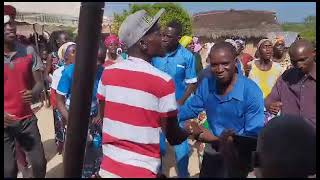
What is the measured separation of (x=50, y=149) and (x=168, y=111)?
4195 millimetres

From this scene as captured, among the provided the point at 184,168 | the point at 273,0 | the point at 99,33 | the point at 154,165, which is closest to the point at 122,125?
the point at 154,165

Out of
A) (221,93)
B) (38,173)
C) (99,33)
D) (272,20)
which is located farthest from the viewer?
(272,20)

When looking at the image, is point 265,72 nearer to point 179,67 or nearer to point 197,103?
point 179,67

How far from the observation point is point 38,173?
3840 mm

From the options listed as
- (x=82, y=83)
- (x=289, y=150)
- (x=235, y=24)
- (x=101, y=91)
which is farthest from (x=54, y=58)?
(x=235, y=24)

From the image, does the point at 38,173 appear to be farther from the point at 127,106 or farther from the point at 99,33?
the point at 99,33

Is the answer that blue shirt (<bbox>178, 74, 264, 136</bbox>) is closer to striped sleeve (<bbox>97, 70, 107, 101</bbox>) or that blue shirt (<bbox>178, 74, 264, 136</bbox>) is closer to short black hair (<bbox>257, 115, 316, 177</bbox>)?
striped sleeve (<bbox>97, 70, 107, 101</bbox>)

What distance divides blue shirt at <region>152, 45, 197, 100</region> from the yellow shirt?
2.62 ft

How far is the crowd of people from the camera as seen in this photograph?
1872mm

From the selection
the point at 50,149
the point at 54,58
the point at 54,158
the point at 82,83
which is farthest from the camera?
the point at 54,58

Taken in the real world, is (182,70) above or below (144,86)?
below

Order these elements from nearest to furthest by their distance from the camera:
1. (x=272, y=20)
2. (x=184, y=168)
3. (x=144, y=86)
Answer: (x=144, y=86)
(x=184, y=168)
(x=272, y=20)

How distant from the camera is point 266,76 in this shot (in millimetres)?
5320
